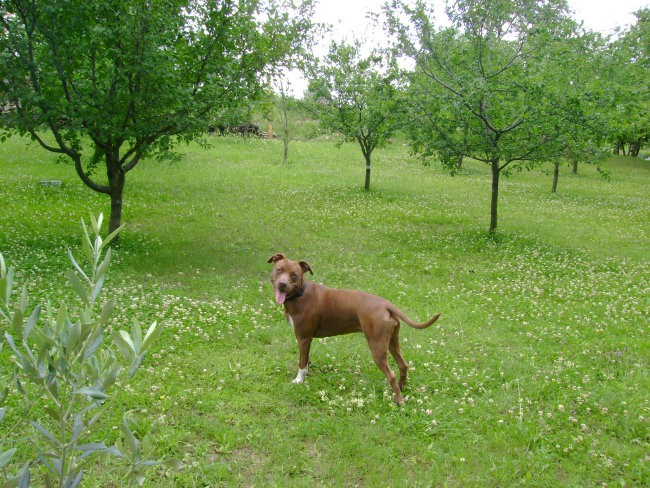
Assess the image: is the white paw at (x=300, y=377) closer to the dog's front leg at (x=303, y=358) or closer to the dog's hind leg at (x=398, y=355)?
the dog's front leg at (x=303, y=358)

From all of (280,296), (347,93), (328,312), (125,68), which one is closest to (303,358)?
(328,312)

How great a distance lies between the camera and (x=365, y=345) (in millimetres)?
7895

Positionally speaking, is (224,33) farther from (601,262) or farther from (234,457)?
(601,262)

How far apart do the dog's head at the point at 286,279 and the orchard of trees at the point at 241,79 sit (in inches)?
238

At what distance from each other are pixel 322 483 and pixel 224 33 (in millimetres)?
10284

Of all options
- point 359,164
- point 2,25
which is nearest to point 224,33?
point 2,25

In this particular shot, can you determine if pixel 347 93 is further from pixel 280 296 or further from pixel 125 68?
pixel 280 296

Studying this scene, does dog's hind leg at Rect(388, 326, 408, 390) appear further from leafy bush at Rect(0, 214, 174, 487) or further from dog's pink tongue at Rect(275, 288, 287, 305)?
leafy bush at Rect(0, 214, 174, 487)

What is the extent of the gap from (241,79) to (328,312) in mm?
7879

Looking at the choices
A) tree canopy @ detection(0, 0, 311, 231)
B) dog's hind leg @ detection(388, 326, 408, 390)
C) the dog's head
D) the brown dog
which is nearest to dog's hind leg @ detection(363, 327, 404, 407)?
the brown dog

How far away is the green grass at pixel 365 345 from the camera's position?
5.18m

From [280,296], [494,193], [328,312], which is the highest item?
[494,193]

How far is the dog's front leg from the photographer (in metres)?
6.41

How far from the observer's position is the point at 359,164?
3325cm
